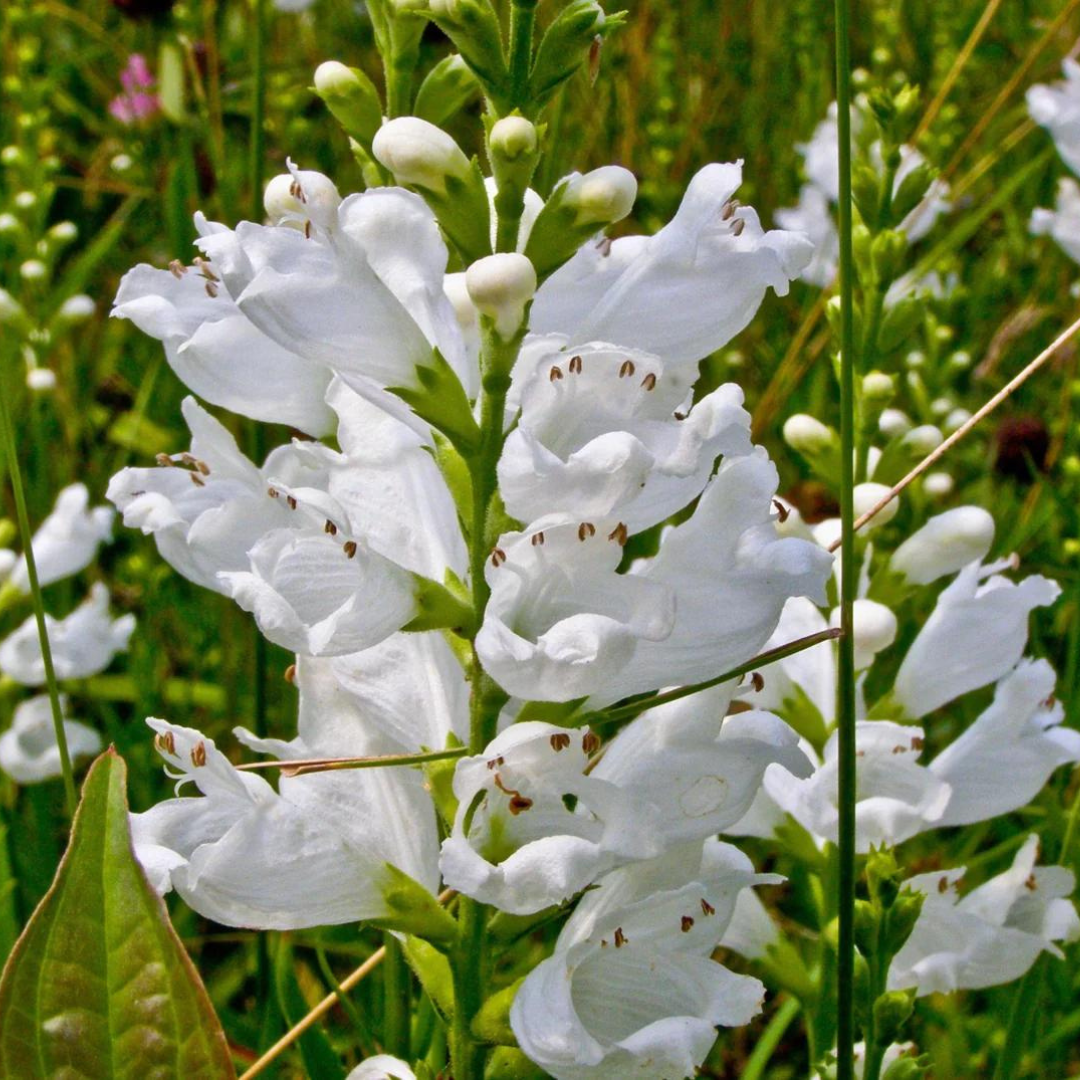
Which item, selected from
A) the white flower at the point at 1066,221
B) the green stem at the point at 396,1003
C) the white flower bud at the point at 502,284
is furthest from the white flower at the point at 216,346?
the white flower at the point at 1066,221

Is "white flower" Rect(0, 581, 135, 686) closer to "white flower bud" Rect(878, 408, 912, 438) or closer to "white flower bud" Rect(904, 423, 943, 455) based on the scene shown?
"white flower bud" Rect(878, 408, 912, 438)

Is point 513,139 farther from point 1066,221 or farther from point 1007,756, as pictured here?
point 1066,221

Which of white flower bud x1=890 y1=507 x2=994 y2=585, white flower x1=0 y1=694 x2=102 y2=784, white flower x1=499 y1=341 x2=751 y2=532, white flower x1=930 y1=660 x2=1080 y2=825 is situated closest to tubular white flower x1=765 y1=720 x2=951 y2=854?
white flower x1=930 y1=660 x2=1080 y2=825

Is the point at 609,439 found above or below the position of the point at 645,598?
above

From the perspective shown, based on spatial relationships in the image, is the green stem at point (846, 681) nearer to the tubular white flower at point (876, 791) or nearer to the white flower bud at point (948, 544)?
the tubular white flower at point (876, 791)

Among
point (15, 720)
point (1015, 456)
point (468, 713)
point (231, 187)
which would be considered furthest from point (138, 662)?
point (1015, 456)

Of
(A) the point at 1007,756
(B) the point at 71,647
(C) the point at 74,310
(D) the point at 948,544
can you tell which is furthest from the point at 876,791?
(C) the point at 74,310
